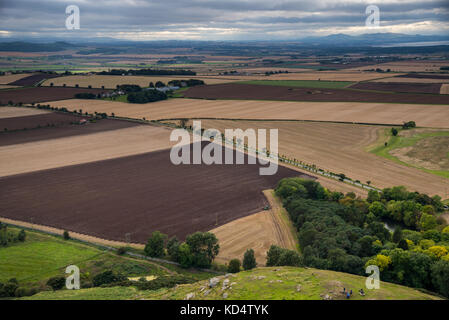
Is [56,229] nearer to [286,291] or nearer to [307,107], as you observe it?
[286,291]

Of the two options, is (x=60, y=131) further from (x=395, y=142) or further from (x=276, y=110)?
(x=395, y=142)

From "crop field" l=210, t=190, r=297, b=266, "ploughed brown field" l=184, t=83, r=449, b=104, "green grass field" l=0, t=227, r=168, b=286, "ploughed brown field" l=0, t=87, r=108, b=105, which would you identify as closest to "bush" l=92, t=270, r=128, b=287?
"green grass field" l=0, t=227, r=168, b=286

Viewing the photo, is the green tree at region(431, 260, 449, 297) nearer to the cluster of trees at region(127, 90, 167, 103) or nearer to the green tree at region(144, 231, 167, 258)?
the green tree at region(144, 231, 167, 258)

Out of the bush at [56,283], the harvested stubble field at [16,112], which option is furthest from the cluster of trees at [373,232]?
the harvested stubble field at [16,112]

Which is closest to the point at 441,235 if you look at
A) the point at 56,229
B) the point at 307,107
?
the point at 56,229

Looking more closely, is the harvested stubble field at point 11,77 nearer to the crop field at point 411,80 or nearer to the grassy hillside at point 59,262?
the grassy hillside at point 59,262
